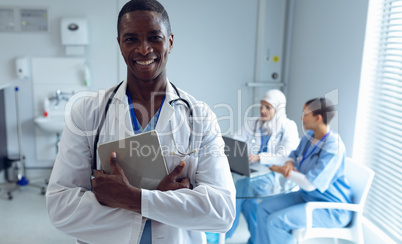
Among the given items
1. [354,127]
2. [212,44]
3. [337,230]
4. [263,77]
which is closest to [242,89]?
[263,77]

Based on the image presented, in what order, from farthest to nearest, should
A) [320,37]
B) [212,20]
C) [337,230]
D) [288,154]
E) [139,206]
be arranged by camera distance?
[212,20] → [320,37] → [288,154] → [337,230] → [139,206]

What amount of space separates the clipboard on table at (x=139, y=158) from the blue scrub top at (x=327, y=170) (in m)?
1.30

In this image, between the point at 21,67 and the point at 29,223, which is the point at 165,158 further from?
the point at 21,67

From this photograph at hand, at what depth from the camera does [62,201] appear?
0.97 meters

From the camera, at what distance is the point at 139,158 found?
99 centimetres

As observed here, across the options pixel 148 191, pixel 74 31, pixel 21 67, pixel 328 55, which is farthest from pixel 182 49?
pixel 148 191

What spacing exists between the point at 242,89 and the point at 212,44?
0.63m

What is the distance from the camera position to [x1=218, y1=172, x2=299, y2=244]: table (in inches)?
77.4

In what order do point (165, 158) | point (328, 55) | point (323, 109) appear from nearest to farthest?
point (165, 158), point (323, 109), point (328, 55)

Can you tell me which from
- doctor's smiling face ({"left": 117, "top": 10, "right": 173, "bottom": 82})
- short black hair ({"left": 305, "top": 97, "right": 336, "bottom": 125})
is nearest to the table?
short black hair ({"left": 305, "top": 97, "right": 336, "bottom": 125})

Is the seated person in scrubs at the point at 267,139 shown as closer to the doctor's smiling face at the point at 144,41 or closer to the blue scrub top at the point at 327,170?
the blue scrub top at the point at 327,170

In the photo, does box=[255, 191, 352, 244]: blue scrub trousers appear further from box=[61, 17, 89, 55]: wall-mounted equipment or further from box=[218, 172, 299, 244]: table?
box=[61, 17, 89, 55]: wall-mounted equipment

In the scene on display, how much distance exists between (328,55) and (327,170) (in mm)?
1430

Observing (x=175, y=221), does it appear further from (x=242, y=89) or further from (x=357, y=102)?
(x=242, y=89)
